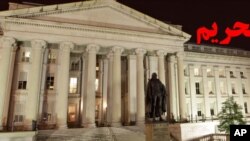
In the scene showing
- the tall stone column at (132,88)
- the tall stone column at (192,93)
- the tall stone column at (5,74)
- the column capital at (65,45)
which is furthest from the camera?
the tall stone column at (192,93)

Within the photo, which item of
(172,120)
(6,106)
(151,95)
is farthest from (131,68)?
(151,95)

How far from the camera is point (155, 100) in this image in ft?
41.6

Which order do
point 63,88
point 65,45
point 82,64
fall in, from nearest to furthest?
point 63,88, point 65,45, point 82,64

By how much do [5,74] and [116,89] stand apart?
13.6m

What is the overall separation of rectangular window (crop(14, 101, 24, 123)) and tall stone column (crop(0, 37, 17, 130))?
2.35 meters

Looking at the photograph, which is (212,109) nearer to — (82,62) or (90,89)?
(90,89)

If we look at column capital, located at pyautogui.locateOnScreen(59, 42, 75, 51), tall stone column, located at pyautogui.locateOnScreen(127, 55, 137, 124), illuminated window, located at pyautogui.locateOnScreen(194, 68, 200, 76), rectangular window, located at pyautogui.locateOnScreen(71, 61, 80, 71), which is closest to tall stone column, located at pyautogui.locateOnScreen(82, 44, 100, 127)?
column capital, located at pyautogui.locateOnScreen(59, 42, 75, 51)

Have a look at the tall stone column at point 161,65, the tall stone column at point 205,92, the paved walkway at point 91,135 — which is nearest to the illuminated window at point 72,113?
the paved walkway at point 91,135

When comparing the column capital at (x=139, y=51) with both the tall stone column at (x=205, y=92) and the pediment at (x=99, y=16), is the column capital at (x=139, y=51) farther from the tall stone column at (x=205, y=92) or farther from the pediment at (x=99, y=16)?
the tall stone column at (x=205, y=92)

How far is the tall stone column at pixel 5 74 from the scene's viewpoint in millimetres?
24531

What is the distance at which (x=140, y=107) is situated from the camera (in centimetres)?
2930

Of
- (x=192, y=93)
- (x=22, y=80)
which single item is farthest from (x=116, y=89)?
(x=192, y=93)

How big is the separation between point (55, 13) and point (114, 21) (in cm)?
807

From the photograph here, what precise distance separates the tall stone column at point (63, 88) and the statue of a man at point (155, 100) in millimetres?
15966
